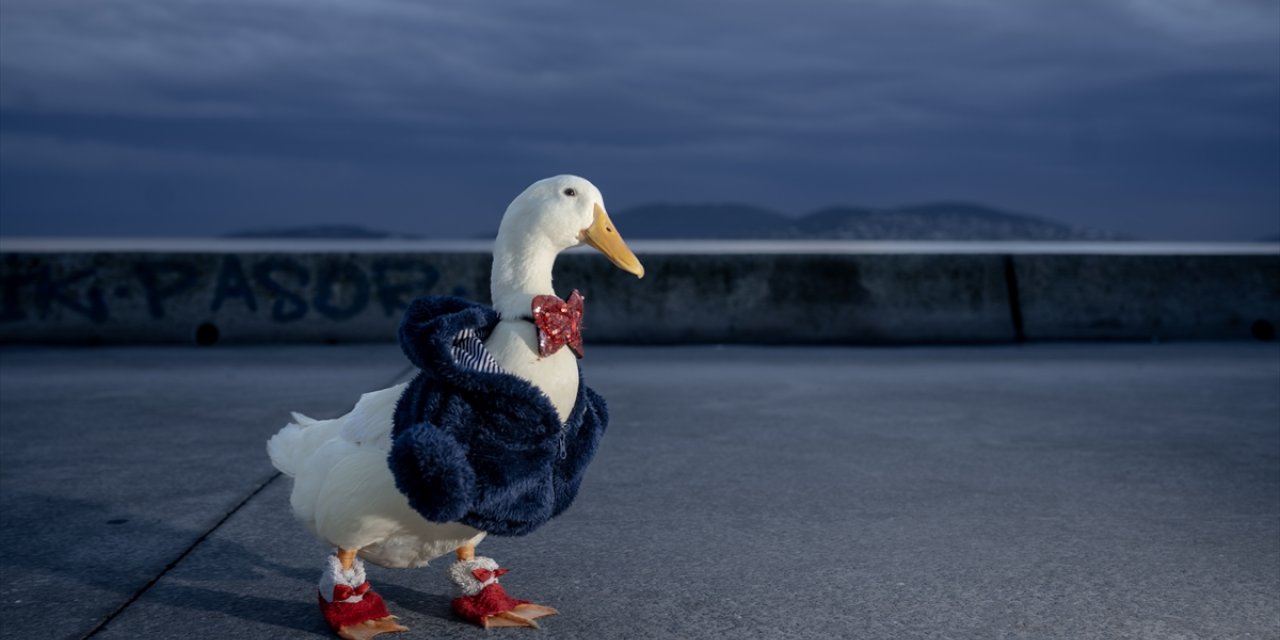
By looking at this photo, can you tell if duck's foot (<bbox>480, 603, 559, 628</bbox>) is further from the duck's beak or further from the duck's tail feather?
the duck's beak

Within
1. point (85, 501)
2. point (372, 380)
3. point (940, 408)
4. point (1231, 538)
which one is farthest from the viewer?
point (372, 380)

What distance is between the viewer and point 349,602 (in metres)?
2.96

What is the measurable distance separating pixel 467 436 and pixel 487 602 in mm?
555

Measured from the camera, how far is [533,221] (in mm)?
2889

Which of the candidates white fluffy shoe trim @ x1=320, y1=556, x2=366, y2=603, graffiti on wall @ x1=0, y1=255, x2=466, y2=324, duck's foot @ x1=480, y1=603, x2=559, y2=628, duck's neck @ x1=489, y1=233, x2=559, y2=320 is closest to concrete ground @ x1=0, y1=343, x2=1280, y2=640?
duck's foot @ x1=480, y1=603, x2=559, y2=628

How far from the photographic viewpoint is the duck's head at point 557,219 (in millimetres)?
2891

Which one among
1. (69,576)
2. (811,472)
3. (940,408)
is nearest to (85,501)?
(69,576)

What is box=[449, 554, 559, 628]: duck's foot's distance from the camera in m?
3.05

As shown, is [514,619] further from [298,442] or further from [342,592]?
[298,442]

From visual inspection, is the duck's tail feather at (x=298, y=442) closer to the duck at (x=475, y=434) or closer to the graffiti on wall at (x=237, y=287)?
the duck at (x=475, y=434)

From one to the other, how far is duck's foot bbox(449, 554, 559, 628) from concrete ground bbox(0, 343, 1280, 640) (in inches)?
2.0

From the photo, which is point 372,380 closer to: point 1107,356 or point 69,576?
Result: point 69,576

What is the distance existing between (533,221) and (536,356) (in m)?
0.34

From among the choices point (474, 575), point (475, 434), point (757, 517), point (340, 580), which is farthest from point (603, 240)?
point (757, 517)
